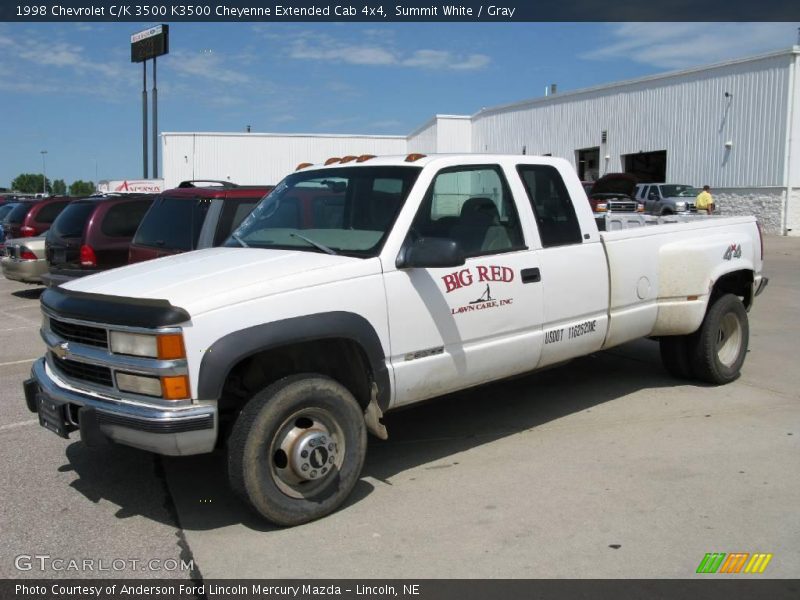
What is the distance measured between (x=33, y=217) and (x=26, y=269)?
9.89 ft

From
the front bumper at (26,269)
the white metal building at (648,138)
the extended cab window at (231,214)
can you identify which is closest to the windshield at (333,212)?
the extended cab window at (231,214)

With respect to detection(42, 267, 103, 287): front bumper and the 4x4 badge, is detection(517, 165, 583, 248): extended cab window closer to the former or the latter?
the 4x4 badge

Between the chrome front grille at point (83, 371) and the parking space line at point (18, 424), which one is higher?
the chrome front grille at point (83, 371)

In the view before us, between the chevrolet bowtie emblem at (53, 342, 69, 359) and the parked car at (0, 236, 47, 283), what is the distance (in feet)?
35.8

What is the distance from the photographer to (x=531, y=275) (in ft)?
17.2

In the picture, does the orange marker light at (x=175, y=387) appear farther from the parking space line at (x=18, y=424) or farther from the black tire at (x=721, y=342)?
the black tire at (x=721, y=342)

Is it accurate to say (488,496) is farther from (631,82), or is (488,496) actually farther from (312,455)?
(631,82)

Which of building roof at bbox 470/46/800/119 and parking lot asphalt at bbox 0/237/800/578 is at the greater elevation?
building roof at bbox 470/46/800/119

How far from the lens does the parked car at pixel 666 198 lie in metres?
27.5

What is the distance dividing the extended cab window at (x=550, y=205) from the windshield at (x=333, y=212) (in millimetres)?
1029

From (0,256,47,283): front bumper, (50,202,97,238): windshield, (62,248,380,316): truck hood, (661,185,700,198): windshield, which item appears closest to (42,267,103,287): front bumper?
(50,202,97,238): windshield

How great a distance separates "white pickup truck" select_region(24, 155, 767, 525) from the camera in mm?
3891

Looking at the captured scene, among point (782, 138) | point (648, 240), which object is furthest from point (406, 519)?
point (782, 138)
